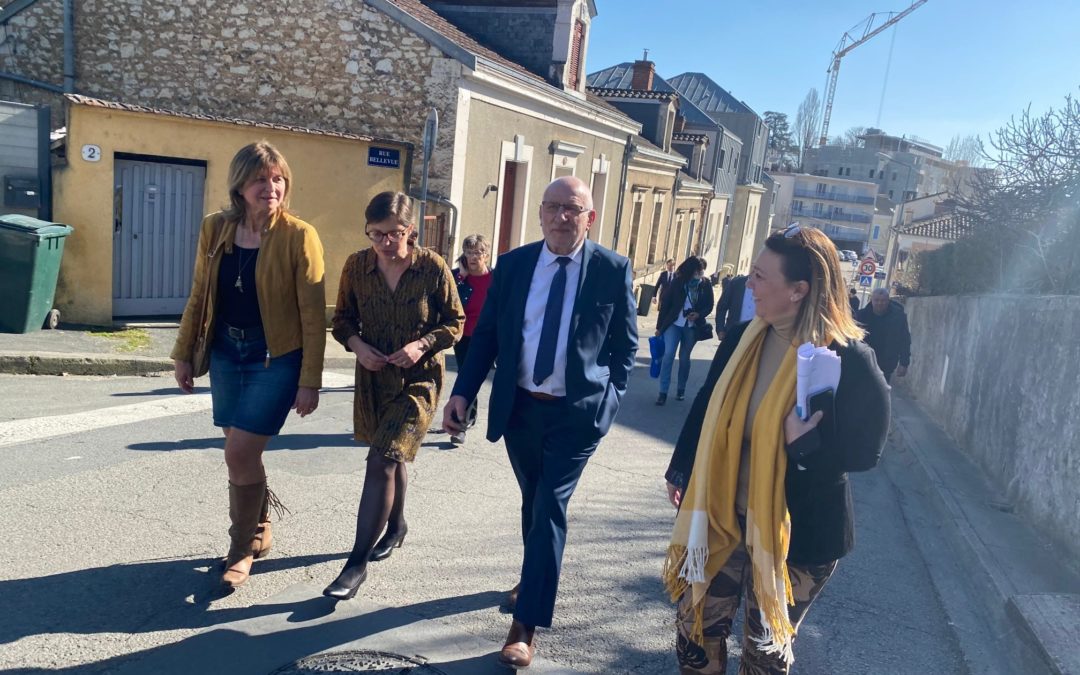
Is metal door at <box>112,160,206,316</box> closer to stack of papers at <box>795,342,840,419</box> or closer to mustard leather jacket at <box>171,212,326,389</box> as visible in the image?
mustard leather jacket at <box>171,212,326,389</box>

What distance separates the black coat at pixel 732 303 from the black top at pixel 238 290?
5808 mm

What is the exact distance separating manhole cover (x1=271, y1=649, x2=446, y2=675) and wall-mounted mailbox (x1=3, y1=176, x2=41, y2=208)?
8.01 metres

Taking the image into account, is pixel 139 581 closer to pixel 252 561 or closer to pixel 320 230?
pixel 252 561

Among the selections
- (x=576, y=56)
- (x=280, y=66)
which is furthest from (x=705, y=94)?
(x=280, y=66)

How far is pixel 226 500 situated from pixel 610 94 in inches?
941

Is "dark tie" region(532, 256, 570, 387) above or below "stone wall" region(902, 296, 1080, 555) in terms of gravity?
above

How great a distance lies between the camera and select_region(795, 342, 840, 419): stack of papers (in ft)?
7.86

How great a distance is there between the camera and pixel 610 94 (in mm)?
26219

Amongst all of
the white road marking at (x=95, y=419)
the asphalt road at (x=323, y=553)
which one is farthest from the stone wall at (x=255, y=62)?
the asphalt road at (x=323, y=553)

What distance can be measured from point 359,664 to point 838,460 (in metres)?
1.88

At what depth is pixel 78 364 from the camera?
7523 millimetres

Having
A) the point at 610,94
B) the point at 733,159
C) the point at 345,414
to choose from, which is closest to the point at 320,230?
the point at 345,414


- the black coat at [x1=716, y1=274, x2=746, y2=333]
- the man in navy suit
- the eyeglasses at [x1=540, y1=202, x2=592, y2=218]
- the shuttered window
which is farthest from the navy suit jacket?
the shuttered window

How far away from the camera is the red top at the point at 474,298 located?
6.09 meters
